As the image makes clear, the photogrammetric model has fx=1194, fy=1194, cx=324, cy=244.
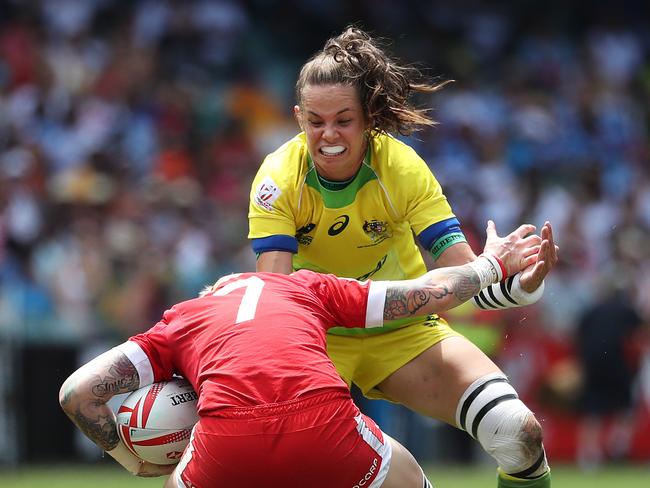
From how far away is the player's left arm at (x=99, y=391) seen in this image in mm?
4992

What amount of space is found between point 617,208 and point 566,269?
1.63 m

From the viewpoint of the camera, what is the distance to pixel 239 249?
1197cm

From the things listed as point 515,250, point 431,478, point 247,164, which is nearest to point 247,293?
point 515,250

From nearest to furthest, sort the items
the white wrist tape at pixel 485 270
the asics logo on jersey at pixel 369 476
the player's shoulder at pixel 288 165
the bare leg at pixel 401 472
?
1. the asics logo on jersey at pixel 369 476
2. the bare leg at pixel 401 472
3. the white wrist tape at pixel 485 270
4. the player's shoulder at pixel 288 165

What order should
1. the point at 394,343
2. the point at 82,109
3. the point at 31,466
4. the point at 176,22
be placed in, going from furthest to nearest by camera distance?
the point at 176,22, the point at 82,109, the point at 31,466, the point at 394,343

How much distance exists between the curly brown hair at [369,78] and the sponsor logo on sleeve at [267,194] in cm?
42

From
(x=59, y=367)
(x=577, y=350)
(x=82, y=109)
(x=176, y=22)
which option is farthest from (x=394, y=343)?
(x=176, y=22)

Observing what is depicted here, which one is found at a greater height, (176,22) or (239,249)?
(176,22)

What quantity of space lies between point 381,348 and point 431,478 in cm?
478

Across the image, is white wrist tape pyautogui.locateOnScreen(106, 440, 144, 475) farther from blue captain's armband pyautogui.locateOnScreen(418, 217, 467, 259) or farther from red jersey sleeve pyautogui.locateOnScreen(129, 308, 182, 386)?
blue captain's armband pyautogui.locateOnScreen(418, 217, 467, 259)

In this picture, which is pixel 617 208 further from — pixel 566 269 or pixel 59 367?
pixel 59 367

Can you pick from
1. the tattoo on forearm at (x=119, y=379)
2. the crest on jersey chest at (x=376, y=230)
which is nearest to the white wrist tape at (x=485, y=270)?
the crest on jersey chest at (x=376, y=230)

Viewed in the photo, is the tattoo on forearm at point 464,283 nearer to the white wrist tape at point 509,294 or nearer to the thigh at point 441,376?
the white wrist tape at point 509,294

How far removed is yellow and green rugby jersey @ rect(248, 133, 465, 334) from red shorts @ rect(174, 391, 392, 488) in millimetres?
1310
